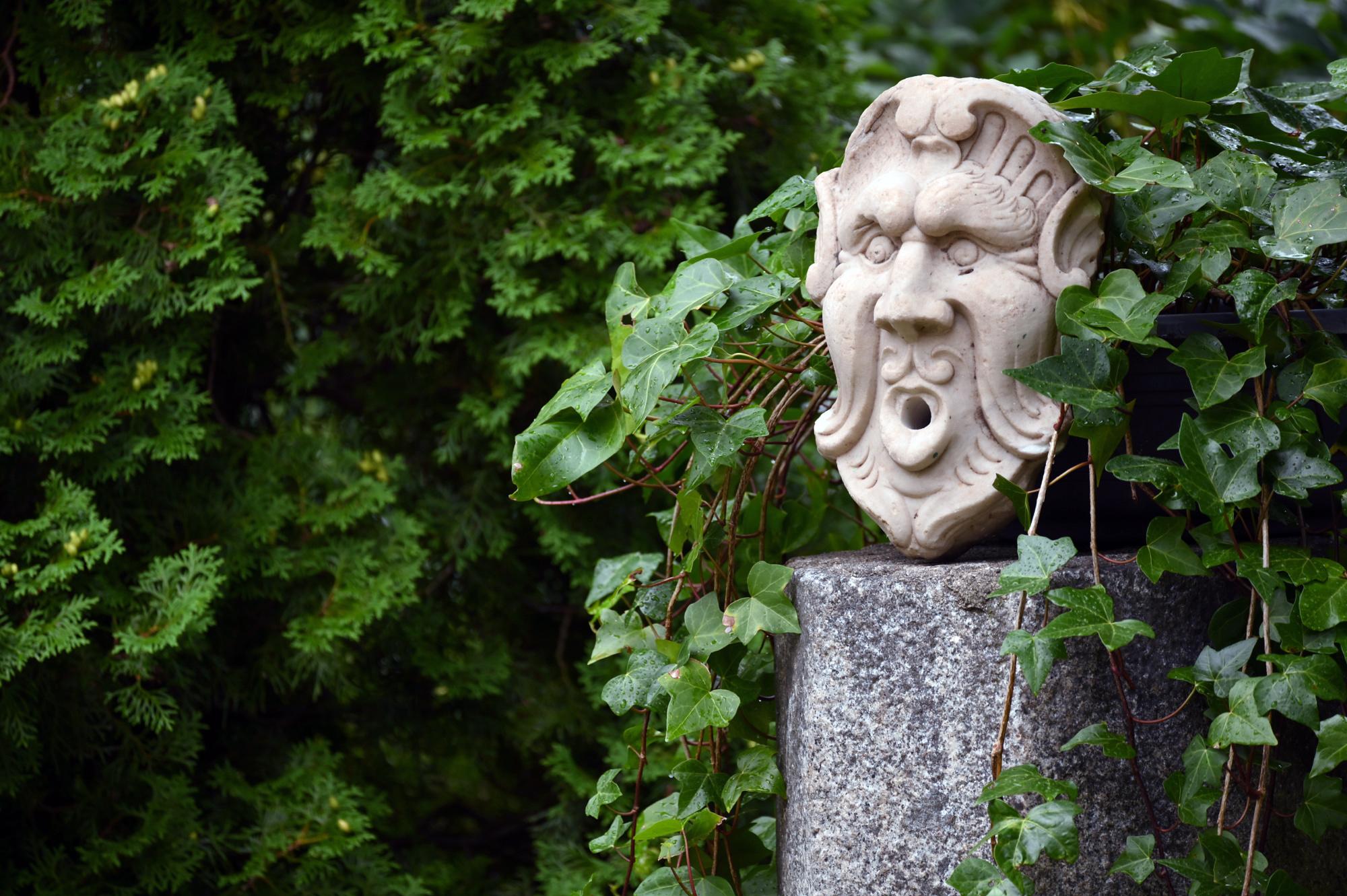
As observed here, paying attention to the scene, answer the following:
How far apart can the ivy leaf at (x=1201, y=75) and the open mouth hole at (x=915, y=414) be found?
36 centimetres

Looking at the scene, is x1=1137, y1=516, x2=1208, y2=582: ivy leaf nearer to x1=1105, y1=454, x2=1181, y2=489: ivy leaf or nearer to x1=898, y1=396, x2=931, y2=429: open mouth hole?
x1=1105, y1=454, x2=1181, y2=489: ivy leaf

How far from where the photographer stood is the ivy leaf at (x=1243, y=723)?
937 millimetres

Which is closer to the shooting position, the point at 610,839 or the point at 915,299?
the point at 915,299

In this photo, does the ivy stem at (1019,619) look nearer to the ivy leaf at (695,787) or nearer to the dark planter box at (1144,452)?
the dark planter box at (1144,452)

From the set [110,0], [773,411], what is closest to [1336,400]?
[773,411]

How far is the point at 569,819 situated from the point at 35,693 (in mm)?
830

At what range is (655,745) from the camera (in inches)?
73.3

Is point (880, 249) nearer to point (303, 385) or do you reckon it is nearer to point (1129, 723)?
Answer: point (1129, 723)

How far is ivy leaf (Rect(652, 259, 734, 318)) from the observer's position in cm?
125

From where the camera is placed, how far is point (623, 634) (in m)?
1.36

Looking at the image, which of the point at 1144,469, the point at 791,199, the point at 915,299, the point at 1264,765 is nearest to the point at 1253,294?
the point at 1144,469

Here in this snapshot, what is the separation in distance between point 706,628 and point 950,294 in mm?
402

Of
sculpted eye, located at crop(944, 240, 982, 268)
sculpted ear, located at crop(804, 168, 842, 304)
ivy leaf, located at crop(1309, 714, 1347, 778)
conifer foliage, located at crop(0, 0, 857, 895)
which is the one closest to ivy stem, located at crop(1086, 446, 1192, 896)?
ivy leaf, located at crop(1309, 714, 1347, 778)

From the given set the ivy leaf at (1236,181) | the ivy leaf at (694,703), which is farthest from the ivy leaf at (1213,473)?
the ivy leaf at (694,703)
